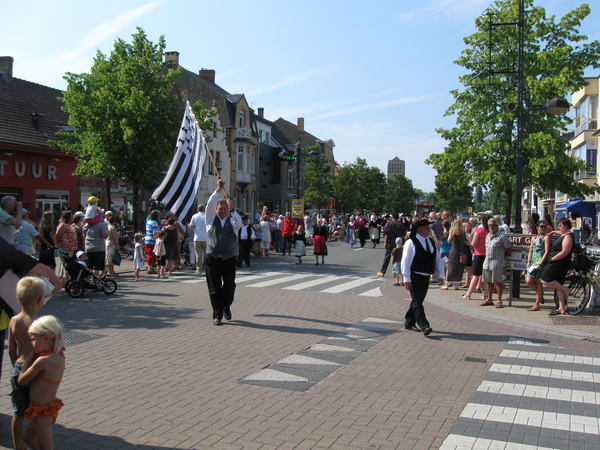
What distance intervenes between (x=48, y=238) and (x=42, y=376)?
338 inches

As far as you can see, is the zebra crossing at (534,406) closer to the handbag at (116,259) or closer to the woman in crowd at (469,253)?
the woman in crowd at (469,253)

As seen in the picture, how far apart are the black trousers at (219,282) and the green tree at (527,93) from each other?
543 inches

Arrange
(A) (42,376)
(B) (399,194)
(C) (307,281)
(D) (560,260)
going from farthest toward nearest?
(B) (399,194)
(C) (307,281)
(D) (560,260)
(A) (42,376)

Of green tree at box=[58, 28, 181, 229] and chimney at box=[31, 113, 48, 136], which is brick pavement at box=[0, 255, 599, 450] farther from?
→ chimney at box=[31, 113, 48, 136]

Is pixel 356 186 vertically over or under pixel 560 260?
over

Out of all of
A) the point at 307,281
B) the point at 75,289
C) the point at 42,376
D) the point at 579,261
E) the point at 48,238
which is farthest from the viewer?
the point at 307,281

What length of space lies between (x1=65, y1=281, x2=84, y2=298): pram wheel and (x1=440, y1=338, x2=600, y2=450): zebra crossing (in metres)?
8.03

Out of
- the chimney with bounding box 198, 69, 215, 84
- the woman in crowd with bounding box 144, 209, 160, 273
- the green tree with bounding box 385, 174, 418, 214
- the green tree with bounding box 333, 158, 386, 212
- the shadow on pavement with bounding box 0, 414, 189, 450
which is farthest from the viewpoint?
the green tree with bounding box 385, 174, 418, 214

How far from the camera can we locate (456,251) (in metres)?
13.2

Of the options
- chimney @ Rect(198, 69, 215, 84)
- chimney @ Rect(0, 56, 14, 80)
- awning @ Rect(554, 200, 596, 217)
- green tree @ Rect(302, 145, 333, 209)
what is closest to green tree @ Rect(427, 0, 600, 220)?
awning @ Rect(554, 200, 596, 217)

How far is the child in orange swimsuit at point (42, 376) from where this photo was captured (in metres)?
3.61

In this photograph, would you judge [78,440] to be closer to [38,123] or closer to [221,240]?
[221,240]

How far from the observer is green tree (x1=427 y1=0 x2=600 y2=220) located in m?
19.5

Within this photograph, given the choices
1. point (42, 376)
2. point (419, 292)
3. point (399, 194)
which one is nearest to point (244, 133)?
point (419, 292)
